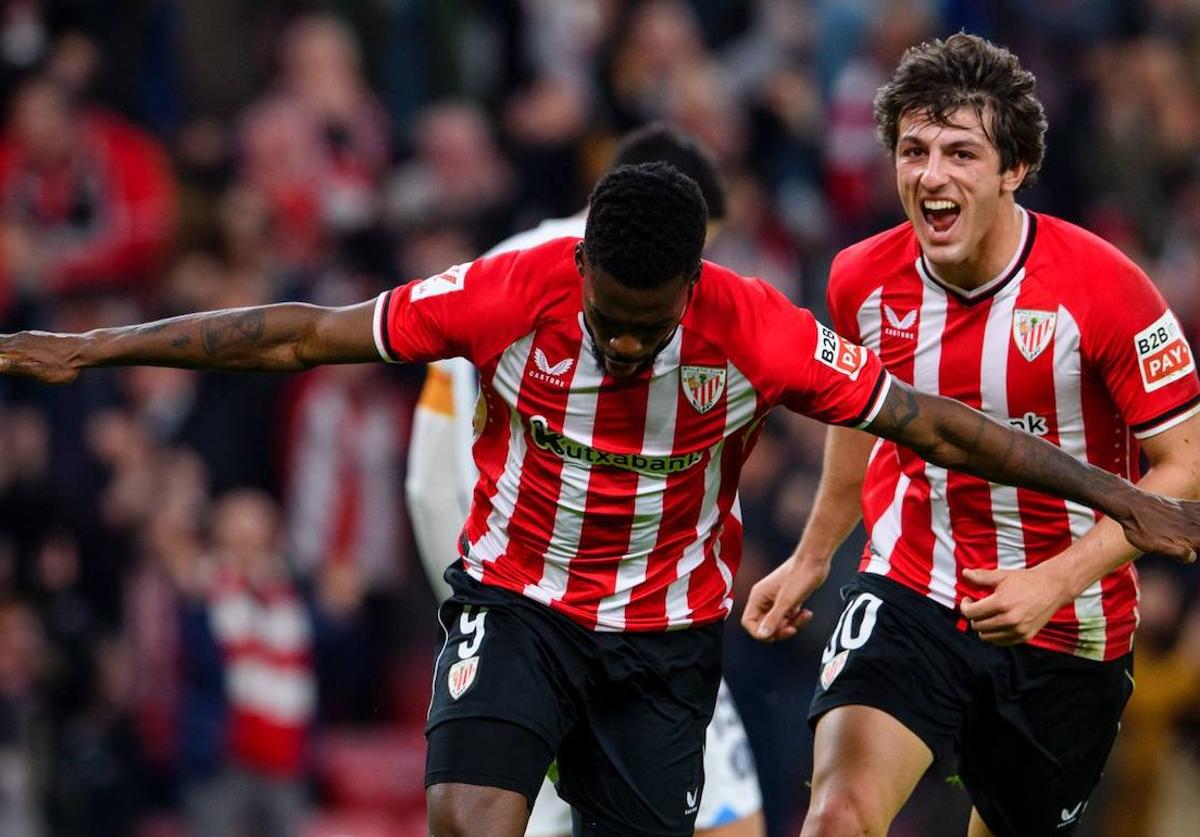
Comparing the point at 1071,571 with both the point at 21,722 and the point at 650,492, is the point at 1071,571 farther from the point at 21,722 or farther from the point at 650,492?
the point at 21,722

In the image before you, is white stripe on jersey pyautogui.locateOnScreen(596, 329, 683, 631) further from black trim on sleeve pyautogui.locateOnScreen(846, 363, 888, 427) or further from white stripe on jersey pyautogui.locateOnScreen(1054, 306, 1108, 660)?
white stripe on jersey pyautogui.locateOnScreen(1054, 306, 1108, 660)

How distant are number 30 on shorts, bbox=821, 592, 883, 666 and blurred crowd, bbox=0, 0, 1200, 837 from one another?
409 centimetres

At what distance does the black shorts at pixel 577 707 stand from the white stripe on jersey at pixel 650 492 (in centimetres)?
9

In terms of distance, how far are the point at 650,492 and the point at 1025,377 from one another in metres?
1.02

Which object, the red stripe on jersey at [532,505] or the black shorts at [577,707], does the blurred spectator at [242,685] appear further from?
the red stripe on jersey at [532,505]

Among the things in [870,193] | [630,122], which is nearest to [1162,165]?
[870,193]

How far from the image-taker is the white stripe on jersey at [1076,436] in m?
5.11

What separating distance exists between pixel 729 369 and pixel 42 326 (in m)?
6.48

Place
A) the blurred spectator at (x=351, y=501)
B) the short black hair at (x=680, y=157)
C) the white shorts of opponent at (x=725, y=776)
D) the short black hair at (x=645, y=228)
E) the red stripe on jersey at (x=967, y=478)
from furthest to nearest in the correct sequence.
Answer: the blurred spectator at (x=351, y=501)
the short black hair at (x=680, y=157)
the white shorts of opponent at (x=725, y=776)
the red stripe on jersey at (x=967, y=478)
the short black hair at (x=645, y=228)

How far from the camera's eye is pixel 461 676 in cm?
487

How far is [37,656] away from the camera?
9.91 m

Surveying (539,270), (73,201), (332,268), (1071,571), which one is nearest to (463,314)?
(539,270)

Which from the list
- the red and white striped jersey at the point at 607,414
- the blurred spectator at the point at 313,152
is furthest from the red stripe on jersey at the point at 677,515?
the blurred spectator at the point at 313,152

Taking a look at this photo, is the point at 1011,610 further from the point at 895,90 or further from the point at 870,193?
the point at 870,193
